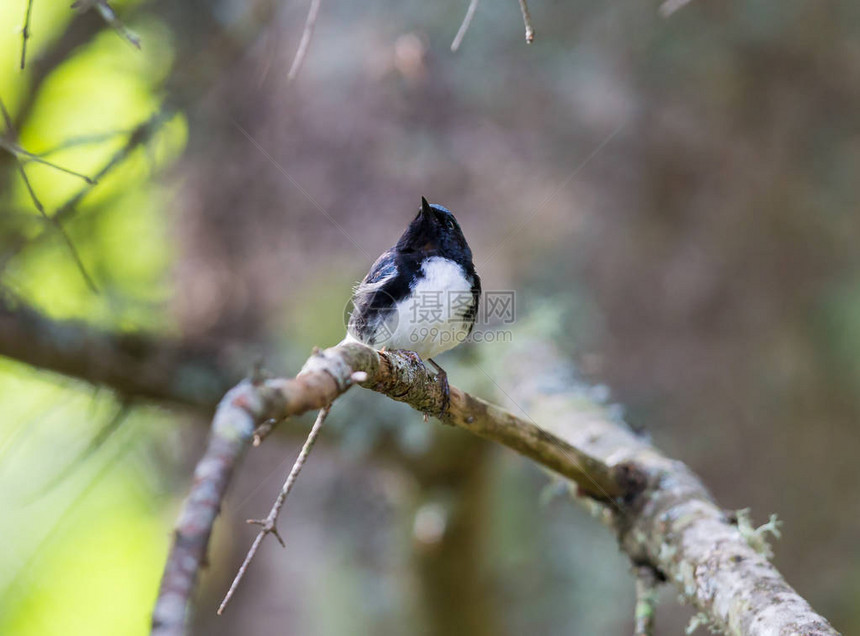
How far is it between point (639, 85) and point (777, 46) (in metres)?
0.78

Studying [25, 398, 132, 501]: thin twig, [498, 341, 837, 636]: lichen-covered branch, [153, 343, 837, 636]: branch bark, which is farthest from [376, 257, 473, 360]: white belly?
[25, 398, 132, 501]: thin twig

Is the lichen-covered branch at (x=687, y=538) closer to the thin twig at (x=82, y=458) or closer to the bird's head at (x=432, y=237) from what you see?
the bird's head at (x=432, y=237)

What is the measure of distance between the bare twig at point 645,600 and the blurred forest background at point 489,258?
1342 mm

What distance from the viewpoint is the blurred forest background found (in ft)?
13.3

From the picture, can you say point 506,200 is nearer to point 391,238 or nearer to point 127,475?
point 391,238

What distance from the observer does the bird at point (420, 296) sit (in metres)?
2.56

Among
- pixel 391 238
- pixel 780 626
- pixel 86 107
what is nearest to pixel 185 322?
pixel 391 238

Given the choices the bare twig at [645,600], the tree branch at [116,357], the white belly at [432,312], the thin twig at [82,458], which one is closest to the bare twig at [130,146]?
the tree branch at [116,357]

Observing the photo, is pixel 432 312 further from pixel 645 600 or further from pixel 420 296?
pixel 645 600

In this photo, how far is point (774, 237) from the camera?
4289 millimetres

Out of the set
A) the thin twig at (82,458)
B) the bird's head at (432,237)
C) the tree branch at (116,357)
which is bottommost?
the thin twig at (82,458)

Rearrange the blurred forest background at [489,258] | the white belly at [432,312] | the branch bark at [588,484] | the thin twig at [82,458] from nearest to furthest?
the branch bark at [588,484] → the white belly at [432,312] → the thin twig at [82,458] → the blurred forest background at [489,258]

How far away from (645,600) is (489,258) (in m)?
2.40

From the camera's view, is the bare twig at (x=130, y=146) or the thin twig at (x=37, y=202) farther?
the bare twig at (x=130, y=146)
